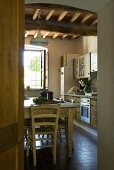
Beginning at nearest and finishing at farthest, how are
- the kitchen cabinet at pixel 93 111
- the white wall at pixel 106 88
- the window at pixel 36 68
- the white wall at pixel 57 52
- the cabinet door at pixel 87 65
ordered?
the white wall at pixel 106 88
the kitchen cabinet at pixel 93 111
the cabinet door at pixel 87 65
the window at pixel 36 68
the white wall at pixel 57 52

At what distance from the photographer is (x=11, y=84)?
1.62 metres

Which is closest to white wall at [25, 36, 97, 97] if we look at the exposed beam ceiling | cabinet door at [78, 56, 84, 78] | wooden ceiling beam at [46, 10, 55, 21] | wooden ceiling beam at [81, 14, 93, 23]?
cabinet door at [78, 56, 84, 78]

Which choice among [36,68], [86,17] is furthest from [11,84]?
[36,68]

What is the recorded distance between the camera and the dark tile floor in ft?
12.4

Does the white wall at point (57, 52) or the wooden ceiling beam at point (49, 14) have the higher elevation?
the wooden ceiling beam at point (49, 14)

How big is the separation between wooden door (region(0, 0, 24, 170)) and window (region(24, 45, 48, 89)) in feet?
23.2

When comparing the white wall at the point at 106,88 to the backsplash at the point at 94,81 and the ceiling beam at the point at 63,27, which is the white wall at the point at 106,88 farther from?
the backsplash at the point at 94,81

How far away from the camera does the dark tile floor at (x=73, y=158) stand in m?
3.79

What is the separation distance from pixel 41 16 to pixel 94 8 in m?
3.52

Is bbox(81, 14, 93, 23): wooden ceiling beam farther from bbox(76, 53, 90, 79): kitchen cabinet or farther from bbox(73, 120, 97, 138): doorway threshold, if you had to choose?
bbox(73, 120, 97, 138): doorway threshold

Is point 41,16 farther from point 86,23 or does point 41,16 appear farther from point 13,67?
point 13,67

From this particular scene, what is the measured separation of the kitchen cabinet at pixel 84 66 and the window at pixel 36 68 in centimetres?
134

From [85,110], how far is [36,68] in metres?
2.95

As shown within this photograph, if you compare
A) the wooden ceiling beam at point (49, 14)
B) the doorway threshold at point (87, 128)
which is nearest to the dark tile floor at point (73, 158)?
the doorway threshold at point (87, 128)
